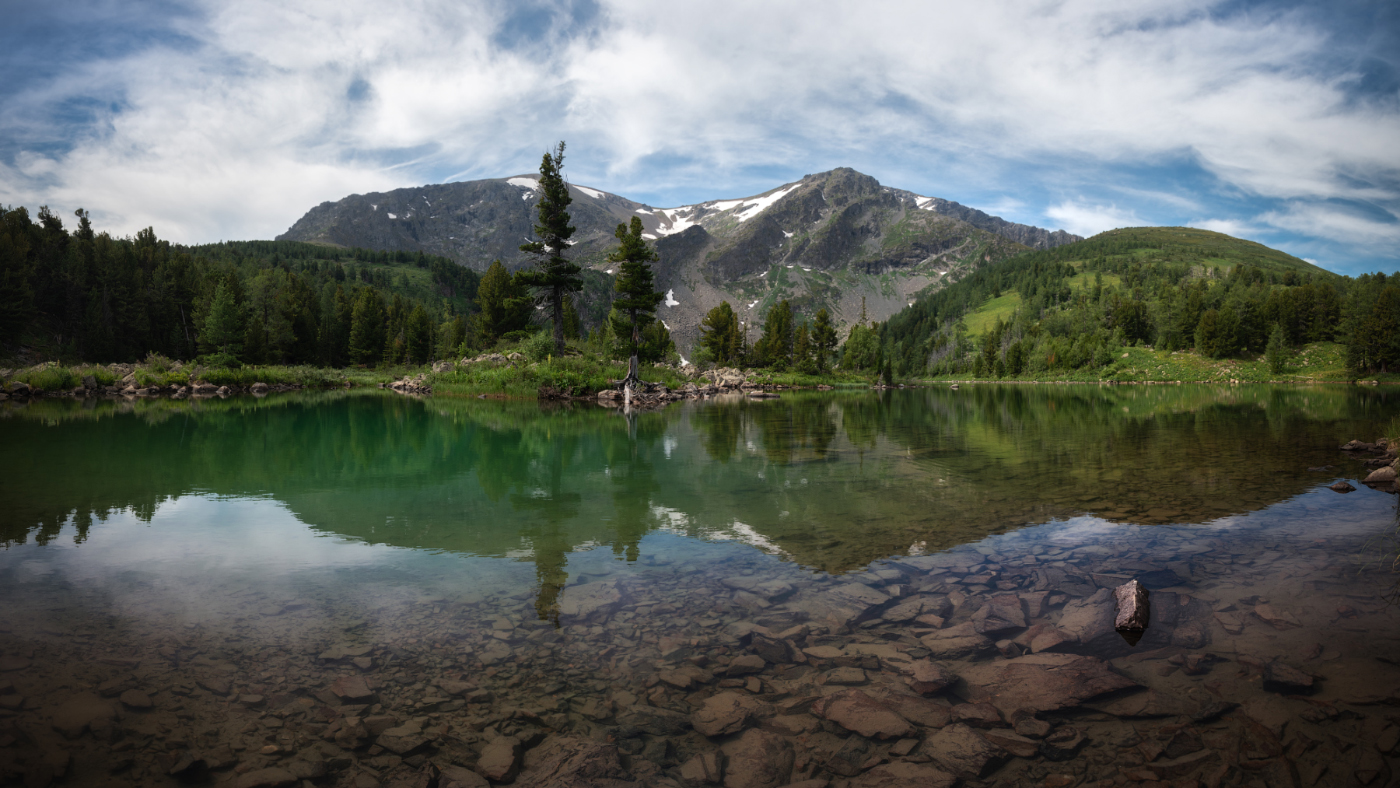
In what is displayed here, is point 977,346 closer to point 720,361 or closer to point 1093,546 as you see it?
point 720,361

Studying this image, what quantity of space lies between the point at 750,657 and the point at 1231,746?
10.5ft

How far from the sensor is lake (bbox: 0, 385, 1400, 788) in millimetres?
3605

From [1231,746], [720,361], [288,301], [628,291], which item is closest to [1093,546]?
[1231,746]

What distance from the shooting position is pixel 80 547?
24.7 feet

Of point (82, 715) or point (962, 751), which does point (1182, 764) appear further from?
point (82, 715)

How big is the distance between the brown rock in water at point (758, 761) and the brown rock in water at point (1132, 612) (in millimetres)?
3647

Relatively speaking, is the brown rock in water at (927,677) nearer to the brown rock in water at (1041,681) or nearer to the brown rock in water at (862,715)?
the brown rock in water at (1041,681)

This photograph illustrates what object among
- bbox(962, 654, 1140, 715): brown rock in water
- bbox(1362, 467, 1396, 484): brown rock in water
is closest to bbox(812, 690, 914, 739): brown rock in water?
bbox(962, 654, 1140, 715): brown rock in water

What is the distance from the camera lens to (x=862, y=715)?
4.06m

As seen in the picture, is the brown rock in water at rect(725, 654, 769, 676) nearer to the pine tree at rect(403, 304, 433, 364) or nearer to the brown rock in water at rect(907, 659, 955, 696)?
the brown rock in water at rect(907, 659, 955, 696)

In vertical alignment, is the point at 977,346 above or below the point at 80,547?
above

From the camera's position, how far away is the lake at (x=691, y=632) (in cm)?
361

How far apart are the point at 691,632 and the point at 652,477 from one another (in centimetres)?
799

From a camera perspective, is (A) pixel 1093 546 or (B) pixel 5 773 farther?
(A) pixel 1093 546
